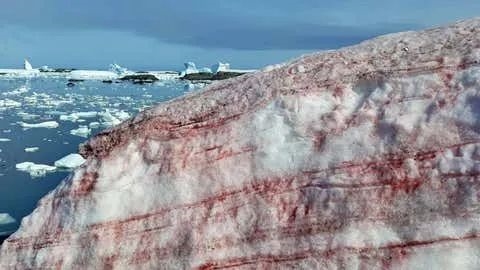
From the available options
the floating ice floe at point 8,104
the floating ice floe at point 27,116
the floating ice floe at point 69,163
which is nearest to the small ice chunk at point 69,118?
the floating ice floe at point 27,116

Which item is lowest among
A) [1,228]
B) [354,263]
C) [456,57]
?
[1,228]

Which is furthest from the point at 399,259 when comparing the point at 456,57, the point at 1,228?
the point at 1,228

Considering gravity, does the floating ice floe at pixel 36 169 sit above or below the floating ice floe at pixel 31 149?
above

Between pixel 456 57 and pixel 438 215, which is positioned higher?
pixel 456 57

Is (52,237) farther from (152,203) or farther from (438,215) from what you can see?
(438,215)

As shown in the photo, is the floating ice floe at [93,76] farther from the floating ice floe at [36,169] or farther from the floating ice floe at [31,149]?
the floating ice floe at [36,169]

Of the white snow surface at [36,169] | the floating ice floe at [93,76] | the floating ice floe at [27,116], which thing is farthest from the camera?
the floating ice floe at [93,76]

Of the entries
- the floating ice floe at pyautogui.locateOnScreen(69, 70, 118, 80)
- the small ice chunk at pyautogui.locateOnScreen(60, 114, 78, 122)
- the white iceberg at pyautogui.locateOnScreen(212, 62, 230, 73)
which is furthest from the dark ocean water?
the floating ice floe at pyautogui.locateOnScreen(69, 70, 118, 80)

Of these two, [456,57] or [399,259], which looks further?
[456,57]
